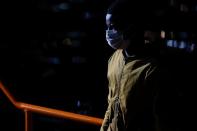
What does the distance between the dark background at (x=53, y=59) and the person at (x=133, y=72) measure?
2520mm

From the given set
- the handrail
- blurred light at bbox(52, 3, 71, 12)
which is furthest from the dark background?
the handrail

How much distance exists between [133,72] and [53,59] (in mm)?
3079

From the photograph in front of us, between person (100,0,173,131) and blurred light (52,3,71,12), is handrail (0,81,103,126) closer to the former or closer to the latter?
person (100,0,173,131)

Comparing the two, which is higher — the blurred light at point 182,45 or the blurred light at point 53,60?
the blurred light at point 182,45

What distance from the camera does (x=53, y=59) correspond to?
4684 millimetres

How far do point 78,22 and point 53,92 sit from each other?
0.98 m

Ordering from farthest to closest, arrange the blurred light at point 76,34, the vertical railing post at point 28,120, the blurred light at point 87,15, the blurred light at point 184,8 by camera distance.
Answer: the blurred light at point 76,34
the blurred light at point 87,15
the blurred light at point 184,8
the vertical railing post at point 28,120

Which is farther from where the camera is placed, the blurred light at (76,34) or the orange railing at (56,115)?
the blurred light at (76,34)

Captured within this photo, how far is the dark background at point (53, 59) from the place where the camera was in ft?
14.5

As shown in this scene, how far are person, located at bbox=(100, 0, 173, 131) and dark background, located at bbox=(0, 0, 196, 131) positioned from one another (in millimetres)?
2520

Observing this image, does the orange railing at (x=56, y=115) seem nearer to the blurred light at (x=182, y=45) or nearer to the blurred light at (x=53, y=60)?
the blurred light at (x=182, y=45)

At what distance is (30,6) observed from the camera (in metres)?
4.68

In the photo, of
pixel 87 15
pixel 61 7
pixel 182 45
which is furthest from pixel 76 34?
pixel 182 45

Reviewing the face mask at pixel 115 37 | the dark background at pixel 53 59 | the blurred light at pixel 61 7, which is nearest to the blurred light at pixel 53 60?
the dark background at pixel 53 59
